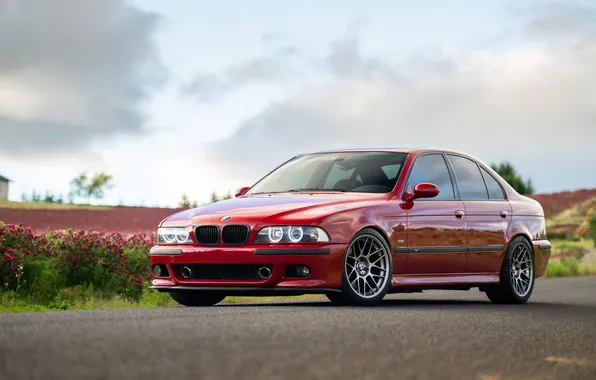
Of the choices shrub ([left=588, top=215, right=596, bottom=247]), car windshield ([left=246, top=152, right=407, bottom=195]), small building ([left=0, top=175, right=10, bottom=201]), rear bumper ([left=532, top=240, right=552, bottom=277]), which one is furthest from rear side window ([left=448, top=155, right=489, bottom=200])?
small building ([left=0, top=175, right=10, bottom=201])

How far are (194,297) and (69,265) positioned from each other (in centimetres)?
294

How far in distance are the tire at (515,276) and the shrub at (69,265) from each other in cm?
440

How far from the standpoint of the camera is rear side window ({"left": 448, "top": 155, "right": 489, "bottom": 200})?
43.3 feet

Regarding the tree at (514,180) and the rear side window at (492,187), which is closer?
the rear side window at (492,187)

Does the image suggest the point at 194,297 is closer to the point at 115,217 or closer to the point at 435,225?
the point at 435,225

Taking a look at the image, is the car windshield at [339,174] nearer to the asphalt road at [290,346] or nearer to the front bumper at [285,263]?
the front bumper at [285,263]

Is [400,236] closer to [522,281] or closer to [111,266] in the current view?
[522,281]

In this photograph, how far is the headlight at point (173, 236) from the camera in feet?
37.5

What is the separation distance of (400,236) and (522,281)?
2527 millimetres

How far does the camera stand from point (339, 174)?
1264 centimetres

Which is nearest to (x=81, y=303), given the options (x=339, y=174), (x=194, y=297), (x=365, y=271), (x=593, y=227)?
(x=194, y=297)

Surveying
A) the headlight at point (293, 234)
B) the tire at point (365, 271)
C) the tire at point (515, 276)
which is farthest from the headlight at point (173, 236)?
the tire at point (515, 276)

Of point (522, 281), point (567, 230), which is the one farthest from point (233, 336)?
point (567, 230)

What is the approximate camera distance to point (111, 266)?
572 inches
